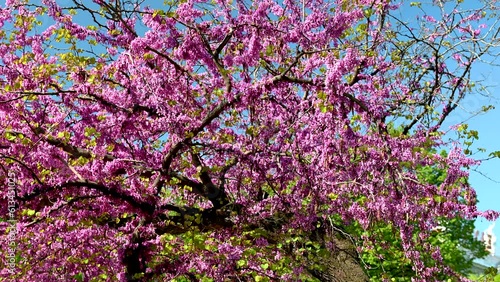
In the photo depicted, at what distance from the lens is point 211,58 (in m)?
9.23

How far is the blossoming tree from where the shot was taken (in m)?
8.09

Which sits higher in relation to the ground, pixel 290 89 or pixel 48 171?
pixel 290 89

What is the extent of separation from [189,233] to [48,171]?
263cm

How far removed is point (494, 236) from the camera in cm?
6650

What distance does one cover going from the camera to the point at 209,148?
8.71 m

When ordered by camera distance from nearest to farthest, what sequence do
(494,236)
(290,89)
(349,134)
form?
(349,134)
(290,89)
(494,236)

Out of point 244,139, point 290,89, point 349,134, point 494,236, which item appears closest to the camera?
point 349,134

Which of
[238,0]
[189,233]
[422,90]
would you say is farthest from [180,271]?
[422,90]

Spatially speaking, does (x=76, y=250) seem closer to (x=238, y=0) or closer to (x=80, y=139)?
(x=80, y=139)

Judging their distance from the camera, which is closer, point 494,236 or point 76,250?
point 76,250

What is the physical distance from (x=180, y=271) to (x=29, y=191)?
3.43m

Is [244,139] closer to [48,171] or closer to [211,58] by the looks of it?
[211,58]

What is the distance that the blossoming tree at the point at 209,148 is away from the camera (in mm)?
8086

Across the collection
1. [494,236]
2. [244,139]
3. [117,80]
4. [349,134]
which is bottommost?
[349,134]
